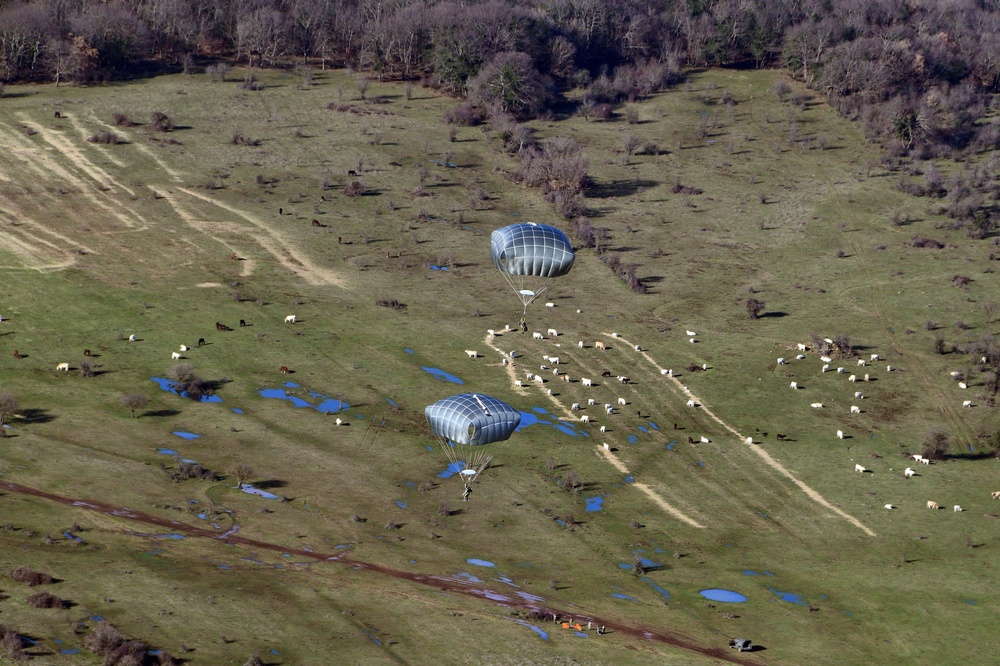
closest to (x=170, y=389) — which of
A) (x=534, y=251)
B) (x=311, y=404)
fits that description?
(x=311, y=404)

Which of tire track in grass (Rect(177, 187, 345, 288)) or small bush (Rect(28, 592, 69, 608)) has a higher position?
tire track in grass (Rect(177, 187, 345, 288))

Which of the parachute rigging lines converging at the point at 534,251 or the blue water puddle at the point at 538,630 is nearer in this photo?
the blue water puddle at the point at 538,630

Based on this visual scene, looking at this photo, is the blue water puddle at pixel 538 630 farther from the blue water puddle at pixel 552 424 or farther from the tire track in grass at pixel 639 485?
the blue water puddle at pixel 552 424

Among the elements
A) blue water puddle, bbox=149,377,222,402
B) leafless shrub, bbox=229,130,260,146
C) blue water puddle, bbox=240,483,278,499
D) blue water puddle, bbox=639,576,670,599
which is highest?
leafless shrub, bbox=229,130,260,146

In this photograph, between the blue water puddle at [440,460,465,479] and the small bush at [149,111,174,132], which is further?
the small bush at [149,111,174,132]

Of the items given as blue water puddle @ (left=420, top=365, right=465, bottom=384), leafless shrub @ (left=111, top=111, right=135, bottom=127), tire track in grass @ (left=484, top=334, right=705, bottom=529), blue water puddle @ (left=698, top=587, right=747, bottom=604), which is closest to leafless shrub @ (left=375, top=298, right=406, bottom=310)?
blue water puddle @ (left=420, top=365, right=465, bottom=384)

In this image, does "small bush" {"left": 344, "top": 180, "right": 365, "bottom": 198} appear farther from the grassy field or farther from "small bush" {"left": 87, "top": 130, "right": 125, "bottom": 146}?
"small bush" {"left": 87, "top": 130, "right": 125, "bottom": 146}

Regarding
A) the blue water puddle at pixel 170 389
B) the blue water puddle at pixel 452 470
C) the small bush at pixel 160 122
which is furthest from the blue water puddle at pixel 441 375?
the small bush at pixel 160 122
